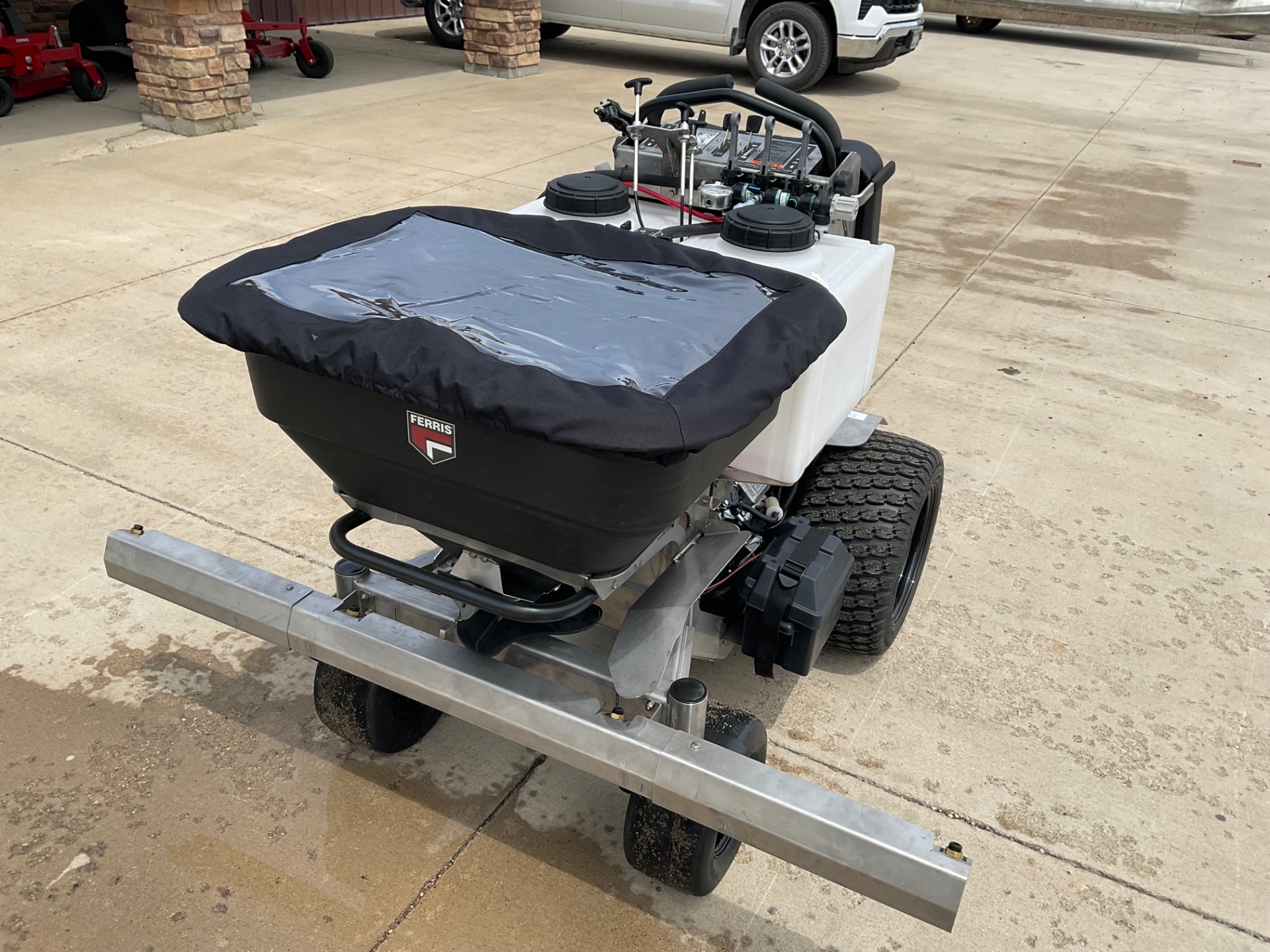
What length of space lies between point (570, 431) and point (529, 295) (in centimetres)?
46

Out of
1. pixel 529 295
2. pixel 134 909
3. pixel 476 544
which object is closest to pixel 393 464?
pixel 476 544

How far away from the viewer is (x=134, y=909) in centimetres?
195

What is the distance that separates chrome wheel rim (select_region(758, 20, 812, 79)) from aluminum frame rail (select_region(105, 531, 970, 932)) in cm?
945

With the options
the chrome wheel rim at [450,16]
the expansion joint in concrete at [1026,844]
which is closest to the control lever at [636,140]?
the expansion joint in concrete at [1026,844]

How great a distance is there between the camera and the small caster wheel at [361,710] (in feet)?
7.27

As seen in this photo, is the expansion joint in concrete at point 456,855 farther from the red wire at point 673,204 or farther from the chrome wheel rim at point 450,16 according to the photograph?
the chrome wheel rim at point 450,16

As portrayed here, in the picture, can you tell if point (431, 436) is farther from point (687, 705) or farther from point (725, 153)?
point (725, 153)

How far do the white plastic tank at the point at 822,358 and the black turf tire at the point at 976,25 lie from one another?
15297 mm

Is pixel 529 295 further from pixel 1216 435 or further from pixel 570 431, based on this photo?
pixel 1216 435

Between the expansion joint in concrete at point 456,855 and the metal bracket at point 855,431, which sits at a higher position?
the metal bracket at point 855,431

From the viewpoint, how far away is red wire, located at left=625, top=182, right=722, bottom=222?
240cm

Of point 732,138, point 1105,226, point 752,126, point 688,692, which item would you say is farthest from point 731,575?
point 1105,226

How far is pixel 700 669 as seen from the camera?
2.68 meters

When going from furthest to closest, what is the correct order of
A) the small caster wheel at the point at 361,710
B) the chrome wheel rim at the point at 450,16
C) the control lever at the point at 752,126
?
1. the chrome wheel rim at the point at 450,16
2. the control lever at the point at 752,126
3. the small caster wheel at the point at 361,710
